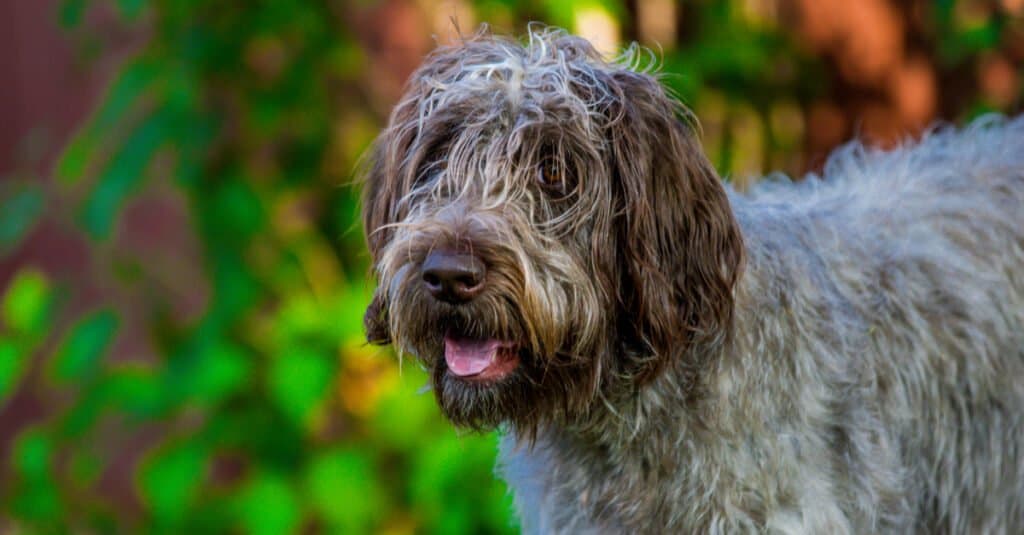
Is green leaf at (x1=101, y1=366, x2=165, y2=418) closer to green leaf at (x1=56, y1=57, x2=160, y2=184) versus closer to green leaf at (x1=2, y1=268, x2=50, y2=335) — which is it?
A: green leaf at (x1=2, y1=268, x2=50, y2=335)

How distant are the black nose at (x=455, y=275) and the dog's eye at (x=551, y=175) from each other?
1.03 feet

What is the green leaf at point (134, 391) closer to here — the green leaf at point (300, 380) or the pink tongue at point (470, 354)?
the green leaf at point (300, 380)

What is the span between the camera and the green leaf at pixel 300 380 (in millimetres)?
5359

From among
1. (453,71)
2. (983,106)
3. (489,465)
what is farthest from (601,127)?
(983,106)

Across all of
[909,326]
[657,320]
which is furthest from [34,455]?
[909,326]

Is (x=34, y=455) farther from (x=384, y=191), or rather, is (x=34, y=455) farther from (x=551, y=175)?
(x=551, y=175)

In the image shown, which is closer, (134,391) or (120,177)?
(120,177)

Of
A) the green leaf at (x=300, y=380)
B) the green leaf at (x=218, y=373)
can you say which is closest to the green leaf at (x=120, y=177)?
the green leaf at (x=218, y=373)

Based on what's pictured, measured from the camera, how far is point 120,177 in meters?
5.42

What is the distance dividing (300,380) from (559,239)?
2.46 meters

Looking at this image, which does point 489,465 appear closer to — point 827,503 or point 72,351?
point 72,351

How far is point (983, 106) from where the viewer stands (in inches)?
216

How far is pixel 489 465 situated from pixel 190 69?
193 centimetres

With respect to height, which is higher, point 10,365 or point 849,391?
point 849,391
